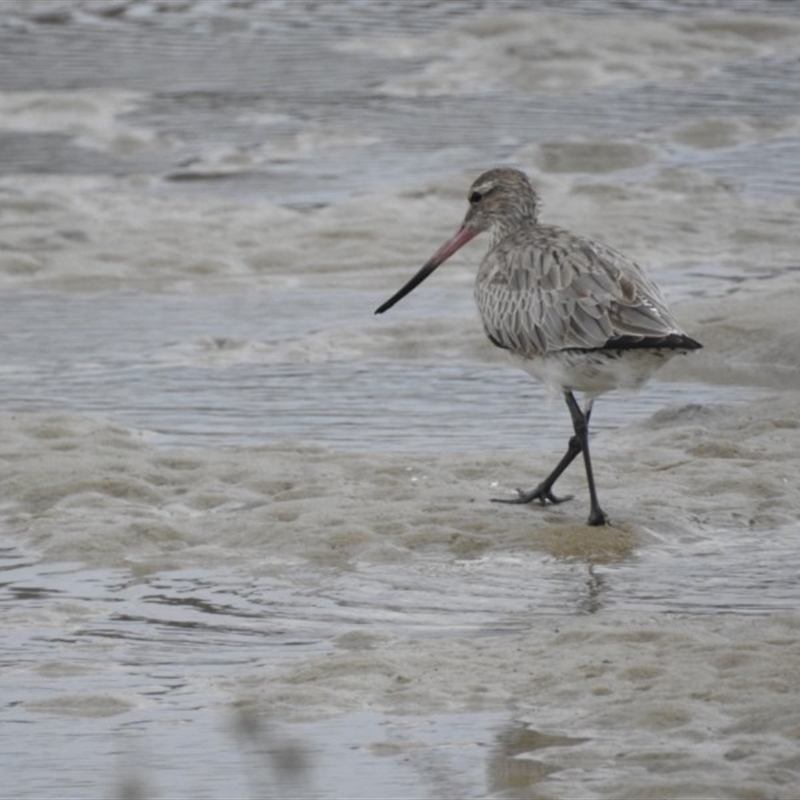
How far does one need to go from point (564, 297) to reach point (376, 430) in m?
1.78

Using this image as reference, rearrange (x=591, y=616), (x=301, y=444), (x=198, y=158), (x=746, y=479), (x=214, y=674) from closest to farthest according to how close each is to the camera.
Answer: (x=214, y=674) < (x=591, y=616) < (x=746, y=479) < (x=301, y=444) < (x=198, y=158)

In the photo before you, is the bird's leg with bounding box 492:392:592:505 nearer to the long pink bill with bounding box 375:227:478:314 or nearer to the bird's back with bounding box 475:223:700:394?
the bird's back with bounding box 475:223:700:394

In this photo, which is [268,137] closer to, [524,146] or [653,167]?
[524,146]

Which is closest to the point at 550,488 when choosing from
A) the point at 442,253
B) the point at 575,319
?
the point at 575,319

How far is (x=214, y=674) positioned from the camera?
6.71 m

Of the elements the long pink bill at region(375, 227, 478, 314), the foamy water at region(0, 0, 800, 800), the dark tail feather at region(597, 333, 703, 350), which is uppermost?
the dark tail feather at region(597, 333, 703, 350)

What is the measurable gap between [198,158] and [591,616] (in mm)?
10250

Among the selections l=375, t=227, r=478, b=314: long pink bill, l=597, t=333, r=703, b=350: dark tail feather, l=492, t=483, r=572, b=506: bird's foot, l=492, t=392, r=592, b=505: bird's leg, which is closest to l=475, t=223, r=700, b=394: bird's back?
l=597, t=333, r=703, b=350: dark tail feather

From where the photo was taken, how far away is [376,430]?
33.4ft

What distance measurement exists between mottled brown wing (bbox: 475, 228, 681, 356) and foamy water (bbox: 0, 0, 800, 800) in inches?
26.4

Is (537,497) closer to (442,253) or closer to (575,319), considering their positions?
(575,319)

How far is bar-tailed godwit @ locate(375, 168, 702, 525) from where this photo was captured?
8352mm

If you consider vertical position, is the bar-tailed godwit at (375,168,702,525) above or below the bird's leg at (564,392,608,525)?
above

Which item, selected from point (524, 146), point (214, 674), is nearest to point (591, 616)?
point (214, 674)
